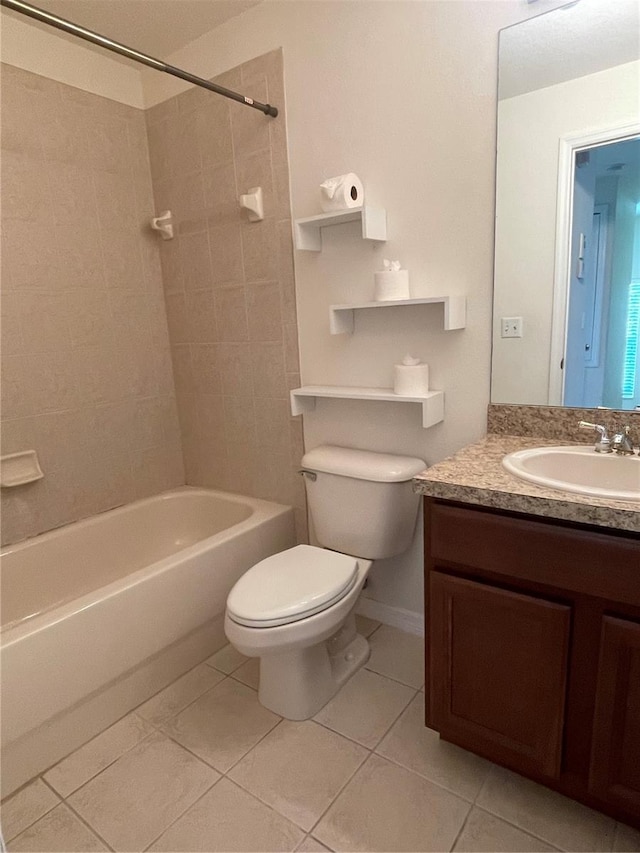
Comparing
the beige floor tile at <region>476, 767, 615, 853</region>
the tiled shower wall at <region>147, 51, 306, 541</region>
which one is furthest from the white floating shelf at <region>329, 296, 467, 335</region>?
the beige floor tile at <region>476, 767, 615, 853</region>

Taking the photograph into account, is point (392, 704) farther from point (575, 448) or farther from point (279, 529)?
point (575, 448)

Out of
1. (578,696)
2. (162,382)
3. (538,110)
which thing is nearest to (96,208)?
(162,382)

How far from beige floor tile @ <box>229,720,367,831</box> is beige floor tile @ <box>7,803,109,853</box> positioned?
1.23ft

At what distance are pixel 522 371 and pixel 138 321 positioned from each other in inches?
68.3

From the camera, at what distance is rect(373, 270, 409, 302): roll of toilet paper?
168cm

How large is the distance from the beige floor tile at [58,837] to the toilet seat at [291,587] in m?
0.61

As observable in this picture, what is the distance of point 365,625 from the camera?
6.81 ft

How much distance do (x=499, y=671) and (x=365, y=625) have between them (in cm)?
Result: 91

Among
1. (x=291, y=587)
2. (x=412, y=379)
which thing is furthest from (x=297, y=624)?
(x=412, y=379)

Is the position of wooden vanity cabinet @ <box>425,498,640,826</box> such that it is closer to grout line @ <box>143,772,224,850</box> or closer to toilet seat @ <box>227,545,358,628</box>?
toilet seat @ <box>227,545,358,628</box>

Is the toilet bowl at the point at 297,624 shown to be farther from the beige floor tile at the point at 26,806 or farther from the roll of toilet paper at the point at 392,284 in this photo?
the roll of toilet paper at the point at 392,284

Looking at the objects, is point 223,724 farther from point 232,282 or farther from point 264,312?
point 232,282

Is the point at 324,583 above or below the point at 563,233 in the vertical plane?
below

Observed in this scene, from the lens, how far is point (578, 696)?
1128mm
